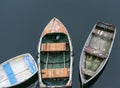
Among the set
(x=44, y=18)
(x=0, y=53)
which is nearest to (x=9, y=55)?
(x=0, y=53)

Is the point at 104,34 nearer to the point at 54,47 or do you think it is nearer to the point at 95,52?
the point at 95,52

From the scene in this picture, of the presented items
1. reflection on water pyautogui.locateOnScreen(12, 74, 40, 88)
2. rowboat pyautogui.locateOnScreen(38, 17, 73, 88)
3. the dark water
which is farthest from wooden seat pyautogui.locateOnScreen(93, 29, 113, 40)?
reflection on water pyautogui.locateOnScreen(12, 74, 40, 88)

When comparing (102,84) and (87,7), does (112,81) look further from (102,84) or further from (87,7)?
(87,7)

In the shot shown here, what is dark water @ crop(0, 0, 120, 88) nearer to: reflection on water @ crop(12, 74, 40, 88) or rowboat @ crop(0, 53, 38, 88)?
rowboat @ crop(0, 53, 38, 88)

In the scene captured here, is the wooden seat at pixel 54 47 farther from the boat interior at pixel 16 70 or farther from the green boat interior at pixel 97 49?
the green boat interior at pixel 97 49

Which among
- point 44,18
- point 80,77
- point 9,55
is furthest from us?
point 44,18
